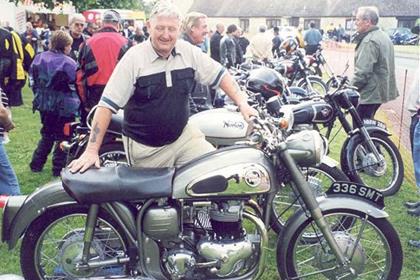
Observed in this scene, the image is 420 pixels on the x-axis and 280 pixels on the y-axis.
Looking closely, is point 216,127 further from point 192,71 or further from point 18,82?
point 18,82

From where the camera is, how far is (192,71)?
11.0 ft

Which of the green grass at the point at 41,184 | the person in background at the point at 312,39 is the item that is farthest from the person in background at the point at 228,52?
the person in background at the point at 312,39

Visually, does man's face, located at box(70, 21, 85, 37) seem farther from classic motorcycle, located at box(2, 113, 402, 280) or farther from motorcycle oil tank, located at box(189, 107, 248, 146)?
classic motorcycle, located at box(2, 113, 402, 280)

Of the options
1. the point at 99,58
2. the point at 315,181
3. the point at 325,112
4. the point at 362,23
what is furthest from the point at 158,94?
the point at 362,23

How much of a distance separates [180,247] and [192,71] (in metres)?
1.13

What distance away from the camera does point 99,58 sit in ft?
18.5

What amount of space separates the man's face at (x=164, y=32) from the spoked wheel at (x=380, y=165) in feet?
9.13

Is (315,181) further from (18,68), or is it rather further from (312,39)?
(312,39)

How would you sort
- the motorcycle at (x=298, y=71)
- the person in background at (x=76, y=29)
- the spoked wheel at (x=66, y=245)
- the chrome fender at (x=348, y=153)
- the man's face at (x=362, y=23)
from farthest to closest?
the motorcycle at (x=298, y=71) < the person in background at (x=76, y=29) < the man's face at (x=362, y=23) < the chrome fender at (x=348, y=153) < the spoked wheel at (x=66, y=245)

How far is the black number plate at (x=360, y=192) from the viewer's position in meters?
3.25

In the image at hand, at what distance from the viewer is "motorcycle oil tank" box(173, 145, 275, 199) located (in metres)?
2.93

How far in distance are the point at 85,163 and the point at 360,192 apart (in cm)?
173

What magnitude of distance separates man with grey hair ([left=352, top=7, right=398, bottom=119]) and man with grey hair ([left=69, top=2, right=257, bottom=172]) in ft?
10.0

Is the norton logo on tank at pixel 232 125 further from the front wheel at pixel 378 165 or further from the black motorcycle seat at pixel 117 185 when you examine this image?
the black motorcycle seat at pixel 117 185
